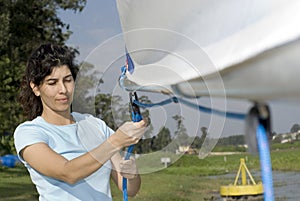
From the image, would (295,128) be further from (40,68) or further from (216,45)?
(40,68)

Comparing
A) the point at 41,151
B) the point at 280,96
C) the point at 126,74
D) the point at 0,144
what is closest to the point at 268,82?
the point at 280,96

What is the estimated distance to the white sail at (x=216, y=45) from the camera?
40cm

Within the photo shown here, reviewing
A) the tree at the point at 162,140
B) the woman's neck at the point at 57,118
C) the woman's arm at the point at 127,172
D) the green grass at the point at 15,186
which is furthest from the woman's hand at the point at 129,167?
the green grass at the point at 15,186

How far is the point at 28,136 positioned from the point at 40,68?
13cm

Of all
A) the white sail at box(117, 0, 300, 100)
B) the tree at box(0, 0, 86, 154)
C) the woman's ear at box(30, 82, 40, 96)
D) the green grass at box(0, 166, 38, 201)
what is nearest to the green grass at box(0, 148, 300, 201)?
the green grass at box(0, 166, 38, 201)

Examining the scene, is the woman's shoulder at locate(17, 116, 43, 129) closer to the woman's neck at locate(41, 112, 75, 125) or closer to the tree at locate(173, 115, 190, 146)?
the woman's neck at locate(41, 112, 75, 125)

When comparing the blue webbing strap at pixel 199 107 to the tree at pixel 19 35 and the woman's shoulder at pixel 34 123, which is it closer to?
the woman's shoulder at pixel 34 123

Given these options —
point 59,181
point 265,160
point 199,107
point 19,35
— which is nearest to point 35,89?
point 59,181

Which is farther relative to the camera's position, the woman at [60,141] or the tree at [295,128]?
the woman at [60,141]

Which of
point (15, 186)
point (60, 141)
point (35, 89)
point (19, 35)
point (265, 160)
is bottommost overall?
point (265, 160)

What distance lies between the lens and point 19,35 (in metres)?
10.1

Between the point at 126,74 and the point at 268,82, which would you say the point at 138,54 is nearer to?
the point at 126,74

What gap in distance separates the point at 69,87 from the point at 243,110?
76cm

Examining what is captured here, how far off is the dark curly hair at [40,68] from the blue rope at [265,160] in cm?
79
